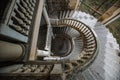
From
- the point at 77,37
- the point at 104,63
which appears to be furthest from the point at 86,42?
the point at 77,37

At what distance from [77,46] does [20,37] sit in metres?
6.05

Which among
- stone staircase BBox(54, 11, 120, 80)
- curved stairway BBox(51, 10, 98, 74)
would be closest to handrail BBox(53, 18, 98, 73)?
curved stairway BBox(51, 10, 98, 74)

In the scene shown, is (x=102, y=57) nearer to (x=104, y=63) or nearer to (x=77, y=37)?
(x=104, y=63)

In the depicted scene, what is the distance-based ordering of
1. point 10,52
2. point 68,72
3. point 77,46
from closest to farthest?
point 10,52
point 68,72
point 77,46

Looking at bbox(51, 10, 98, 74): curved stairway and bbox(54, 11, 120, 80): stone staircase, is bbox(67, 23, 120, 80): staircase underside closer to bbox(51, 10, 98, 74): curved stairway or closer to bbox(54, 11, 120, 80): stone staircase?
bbox(54, 11, 120, 80): stone staircase

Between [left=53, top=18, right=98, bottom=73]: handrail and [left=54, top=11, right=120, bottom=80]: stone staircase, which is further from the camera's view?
[left=53, top=18, right=98, bottom=73]: handrail

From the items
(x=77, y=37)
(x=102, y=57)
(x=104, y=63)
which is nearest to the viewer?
(x=104, y=63)

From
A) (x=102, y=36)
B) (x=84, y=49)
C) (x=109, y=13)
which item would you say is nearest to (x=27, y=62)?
(x=84, y=49)

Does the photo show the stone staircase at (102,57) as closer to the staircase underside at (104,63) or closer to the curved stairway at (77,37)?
the staircase underside at (104,63)

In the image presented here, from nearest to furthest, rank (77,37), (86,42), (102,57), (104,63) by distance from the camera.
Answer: (104,63)
(102,57)
(86,42)
(77,37)

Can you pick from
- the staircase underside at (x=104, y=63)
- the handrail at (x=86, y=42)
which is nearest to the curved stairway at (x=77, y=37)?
the handrail at (x=86, y=42)

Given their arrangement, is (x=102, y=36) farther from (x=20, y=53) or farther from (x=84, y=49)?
(x=20, y=53)

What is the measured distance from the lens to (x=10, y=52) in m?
3.49

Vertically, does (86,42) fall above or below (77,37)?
below
